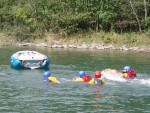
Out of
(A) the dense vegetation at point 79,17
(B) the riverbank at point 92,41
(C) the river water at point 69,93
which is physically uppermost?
(A) the dense vegetation at point 79,17

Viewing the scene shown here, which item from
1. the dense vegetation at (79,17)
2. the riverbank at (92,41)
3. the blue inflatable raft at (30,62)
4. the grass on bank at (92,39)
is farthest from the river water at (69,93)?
the dense vegetation at (79,17)

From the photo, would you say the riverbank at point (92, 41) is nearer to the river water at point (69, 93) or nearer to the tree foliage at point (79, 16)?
the tree foliage at point (79, 16)

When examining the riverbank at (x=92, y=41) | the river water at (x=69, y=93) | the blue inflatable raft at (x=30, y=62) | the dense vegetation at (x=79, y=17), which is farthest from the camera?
the dense vegetation at (x=79, y=17)

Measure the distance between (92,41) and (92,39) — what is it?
0.44 meters

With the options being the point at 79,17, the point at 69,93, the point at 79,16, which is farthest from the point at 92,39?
the point at 69,93

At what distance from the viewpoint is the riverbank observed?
185 feet

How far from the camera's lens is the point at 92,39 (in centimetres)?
5894

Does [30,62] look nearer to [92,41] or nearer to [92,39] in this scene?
[92,41]

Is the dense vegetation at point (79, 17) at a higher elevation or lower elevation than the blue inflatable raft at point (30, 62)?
higher

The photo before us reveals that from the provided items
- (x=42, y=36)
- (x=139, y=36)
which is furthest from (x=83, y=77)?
(x=42, y=36)

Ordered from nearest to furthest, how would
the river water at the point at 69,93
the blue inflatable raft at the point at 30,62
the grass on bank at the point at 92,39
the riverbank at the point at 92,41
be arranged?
1. the river water at the point at 69,93
2. the blue inflatable raft at the point at 30,62
3. the riverbank at the point at 92,41
4. the grass on bank at the point at 92,39

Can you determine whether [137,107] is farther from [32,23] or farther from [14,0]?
[14,0]

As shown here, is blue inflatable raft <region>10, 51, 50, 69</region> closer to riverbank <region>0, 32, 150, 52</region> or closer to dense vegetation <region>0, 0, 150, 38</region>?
riverbank <region>0, 32, 150, 52</region>

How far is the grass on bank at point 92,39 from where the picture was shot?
5707 cm
